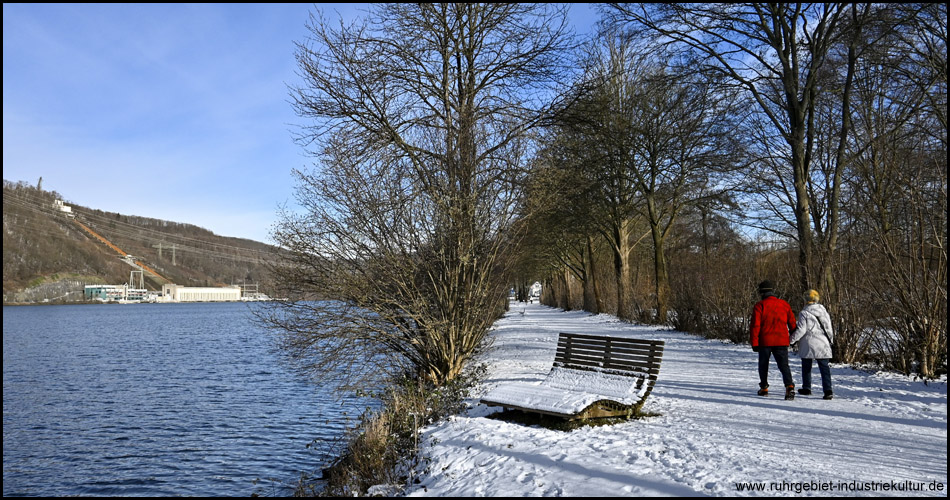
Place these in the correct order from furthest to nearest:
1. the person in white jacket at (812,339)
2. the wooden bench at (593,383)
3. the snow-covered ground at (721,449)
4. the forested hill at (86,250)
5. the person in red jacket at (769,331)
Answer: the forested hill at (86,250) < the person in red jacket at (769,331) < the person in white jacket at (812,339) < the wooden bench at (593,383) < the snow-covered ground at (721,449)

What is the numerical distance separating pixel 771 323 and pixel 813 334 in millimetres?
577

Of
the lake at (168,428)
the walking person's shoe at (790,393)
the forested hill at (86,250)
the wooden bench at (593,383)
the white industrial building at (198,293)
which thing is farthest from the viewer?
the white industrial building at (198,293)

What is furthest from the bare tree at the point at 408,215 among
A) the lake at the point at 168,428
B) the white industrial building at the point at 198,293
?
the white industrial building at the point at 198,293

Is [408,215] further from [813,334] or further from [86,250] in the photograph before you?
[86,250]

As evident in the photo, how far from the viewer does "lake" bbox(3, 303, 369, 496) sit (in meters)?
9.36

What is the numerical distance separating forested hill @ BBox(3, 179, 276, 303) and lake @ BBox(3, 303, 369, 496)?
87.4 metres

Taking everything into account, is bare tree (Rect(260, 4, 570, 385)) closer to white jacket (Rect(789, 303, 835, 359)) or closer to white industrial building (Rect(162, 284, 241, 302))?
white jacket (Rect(789, 303, 835, 359))

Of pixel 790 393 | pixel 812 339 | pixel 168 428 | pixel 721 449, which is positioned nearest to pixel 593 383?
pixel 721 449

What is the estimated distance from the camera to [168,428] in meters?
12.9

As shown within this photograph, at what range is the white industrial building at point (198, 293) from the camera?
151 metres

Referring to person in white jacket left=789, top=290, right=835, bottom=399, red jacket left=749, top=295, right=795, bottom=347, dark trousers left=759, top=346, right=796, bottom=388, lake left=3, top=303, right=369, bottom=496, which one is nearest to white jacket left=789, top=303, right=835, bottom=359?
person in white jacket left=789, top=290, right=835, bottom=399

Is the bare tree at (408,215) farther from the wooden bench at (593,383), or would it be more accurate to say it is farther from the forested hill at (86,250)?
the forested hill at (86,250)

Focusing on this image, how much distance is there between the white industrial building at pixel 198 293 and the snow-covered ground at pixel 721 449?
153014 millimetres

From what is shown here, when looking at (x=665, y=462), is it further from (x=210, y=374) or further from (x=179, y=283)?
(x=179, y=283)
